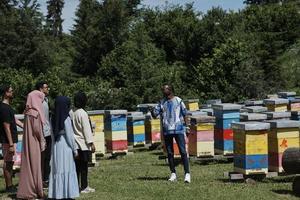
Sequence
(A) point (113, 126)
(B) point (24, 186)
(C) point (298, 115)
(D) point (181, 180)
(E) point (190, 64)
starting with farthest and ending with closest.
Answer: (E) point (190, 64)
(A) point (113, 126)
(C) point (298, 115)
(D) point (181, 180)
(B) point (24, 186)

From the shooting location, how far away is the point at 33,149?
10750mm

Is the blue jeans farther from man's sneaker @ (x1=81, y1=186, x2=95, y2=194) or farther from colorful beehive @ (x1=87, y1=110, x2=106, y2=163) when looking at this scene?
colorful beehive @ (x1=87, y1=110, x2=106, y2=163)

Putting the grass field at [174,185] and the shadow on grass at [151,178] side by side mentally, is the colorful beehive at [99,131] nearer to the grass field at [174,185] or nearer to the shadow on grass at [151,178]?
the grass field at [174,185]

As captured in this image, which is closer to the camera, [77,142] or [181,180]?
[77,142]

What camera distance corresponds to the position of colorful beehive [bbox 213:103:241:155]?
15523 mm

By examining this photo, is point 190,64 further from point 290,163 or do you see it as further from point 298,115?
point 290,163

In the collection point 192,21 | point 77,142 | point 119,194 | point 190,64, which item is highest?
point 192,21

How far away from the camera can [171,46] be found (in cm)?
4206

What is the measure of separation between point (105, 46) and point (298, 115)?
28724mm

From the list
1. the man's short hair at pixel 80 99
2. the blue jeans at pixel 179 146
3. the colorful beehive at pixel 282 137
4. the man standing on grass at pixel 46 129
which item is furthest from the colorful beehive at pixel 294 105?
the man's short hair at pixel 80 99

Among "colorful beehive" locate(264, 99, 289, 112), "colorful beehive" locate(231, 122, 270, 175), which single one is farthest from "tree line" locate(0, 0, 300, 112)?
"colorful beehive" locate(231, 122, 270, 175)

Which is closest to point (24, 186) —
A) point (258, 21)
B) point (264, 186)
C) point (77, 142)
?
point (77, 142)

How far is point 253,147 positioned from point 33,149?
4.79 m

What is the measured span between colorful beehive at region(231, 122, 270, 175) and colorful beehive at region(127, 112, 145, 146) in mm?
7869
